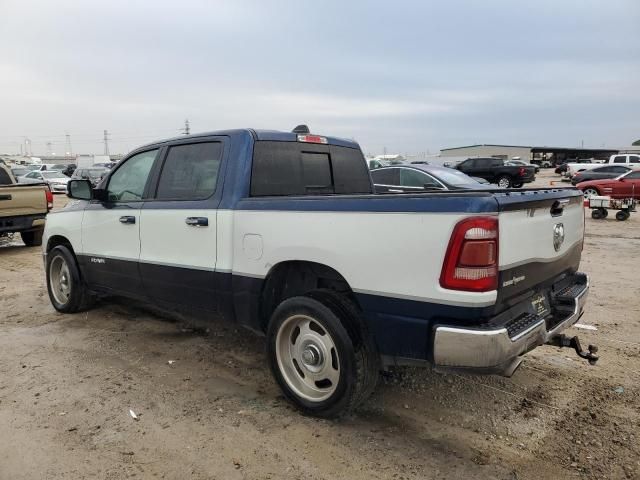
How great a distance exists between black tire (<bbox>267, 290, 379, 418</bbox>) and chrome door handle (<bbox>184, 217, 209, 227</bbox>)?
96 cm

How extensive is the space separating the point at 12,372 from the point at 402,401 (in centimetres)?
315

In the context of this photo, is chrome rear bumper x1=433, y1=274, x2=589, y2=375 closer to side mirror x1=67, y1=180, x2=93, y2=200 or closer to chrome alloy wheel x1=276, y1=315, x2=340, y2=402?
chrome alloy wheel x1=276, y1=315, x2=340, y2=402

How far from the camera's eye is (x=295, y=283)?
12.0ft

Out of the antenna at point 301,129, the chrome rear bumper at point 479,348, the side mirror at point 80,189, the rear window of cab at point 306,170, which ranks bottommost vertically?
the chrome rear bumper at point 479,348

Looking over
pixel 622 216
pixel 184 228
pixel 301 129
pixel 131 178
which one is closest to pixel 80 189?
pixel 131 178

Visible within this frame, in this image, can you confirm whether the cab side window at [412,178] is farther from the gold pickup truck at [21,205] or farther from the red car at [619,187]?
the red car at [619,187]

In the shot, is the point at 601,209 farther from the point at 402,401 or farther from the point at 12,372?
the point at 12,372

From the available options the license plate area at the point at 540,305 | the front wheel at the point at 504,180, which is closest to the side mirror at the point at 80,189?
the license plate area at the point at 540,305

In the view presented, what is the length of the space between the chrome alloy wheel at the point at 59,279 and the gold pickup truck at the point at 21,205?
17.2 feet

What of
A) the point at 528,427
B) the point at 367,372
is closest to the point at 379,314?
the point at 367,372

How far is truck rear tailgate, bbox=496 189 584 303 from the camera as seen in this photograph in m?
2.72

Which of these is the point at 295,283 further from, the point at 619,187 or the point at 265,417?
the point at 619,187

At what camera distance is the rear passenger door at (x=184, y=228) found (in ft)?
12.9

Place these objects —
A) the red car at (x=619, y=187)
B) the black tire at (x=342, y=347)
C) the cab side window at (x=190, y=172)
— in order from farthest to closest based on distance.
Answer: the red car at (x=619, y=187) → the cab side window at (x=190, y=172) → the black tire at (x=342, y=347)
